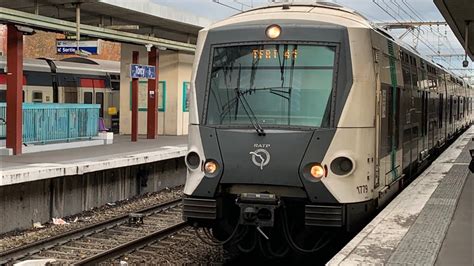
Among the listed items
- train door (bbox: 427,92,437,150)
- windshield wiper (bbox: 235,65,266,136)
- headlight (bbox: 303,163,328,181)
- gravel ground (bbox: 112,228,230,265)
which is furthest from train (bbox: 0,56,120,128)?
headlight (bbox: 303,163,328,181)

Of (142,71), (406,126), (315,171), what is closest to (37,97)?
(142,71)

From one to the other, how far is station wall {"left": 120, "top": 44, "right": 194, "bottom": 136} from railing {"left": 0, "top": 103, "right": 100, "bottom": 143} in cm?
397

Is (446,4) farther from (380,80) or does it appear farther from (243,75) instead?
(243,75)

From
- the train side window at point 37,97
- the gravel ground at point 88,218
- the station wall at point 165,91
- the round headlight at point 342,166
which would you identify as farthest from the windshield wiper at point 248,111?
the train side window at point 37,97

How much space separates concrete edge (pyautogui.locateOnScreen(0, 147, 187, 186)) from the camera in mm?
10016

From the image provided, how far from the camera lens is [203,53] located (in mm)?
6902

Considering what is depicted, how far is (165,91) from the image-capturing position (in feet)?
68.8

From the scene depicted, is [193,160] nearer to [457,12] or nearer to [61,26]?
[61,26]

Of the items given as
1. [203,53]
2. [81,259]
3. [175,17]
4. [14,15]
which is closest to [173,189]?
[175,17]

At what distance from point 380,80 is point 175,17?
11439mm

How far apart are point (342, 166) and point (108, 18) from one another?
11.9 metres

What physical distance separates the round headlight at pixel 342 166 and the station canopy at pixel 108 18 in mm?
8237

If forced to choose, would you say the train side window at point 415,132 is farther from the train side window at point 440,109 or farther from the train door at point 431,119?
the train side window at point 440,109

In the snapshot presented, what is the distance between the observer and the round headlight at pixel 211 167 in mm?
6479
